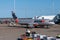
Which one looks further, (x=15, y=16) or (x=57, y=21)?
(x=57, y=21)

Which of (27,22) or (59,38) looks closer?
(59,38)

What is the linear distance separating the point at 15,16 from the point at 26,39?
38708 millimetres

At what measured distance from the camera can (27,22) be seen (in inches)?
1467

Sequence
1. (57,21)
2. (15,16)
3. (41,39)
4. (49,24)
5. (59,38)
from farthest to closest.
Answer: (57,21) < (15,16) < (49,24) < (41,39) < (59,38)

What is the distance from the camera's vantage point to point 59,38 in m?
8.91

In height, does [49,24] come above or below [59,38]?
below

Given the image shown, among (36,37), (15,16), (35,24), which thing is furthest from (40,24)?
(36,37)

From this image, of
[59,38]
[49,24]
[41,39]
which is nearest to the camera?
[59,38]

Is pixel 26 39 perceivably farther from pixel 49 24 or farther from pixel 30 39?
pixel 49 24

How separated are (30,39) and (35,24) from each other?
26.2 m

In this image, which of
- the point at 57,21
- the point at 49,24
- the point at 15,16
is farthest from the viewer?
the point at 57,21

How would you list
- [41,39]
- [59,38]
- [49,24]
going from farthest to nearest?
[49,24]
[41,39]
[59,38]

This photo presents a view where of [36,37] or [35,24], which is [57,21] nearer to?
[35,24]

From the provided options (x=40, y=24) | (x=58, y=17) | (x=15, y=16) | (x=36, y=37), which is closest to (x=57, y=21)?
(x=58, y=17)
